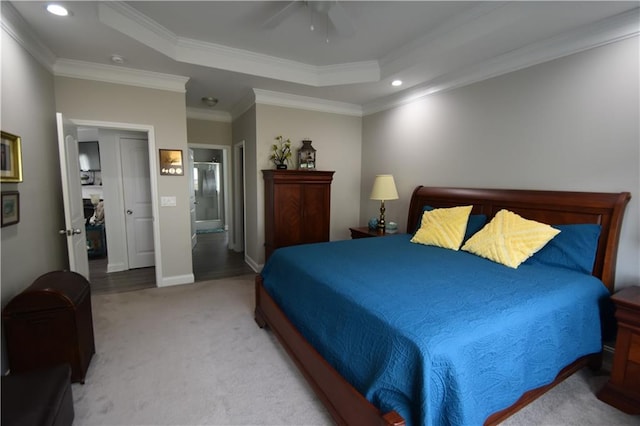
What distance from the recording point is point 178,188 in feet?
12.6

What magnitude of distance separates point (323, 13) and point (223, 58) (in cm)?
138

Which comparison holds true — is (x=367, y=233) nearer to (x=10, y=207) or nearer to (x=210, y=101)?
(x=210, y=101)

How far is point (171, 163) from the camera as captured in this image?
378 centimetres

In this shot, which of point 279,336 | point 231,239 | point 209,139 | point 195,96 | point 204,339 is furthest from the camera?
point 231,239

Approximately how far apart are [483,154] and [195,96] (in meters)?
3.93

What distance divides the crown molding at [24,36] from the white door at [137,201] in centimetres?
159

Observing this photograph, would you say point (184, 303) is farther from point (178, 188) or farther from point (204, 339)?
point (178, 188)

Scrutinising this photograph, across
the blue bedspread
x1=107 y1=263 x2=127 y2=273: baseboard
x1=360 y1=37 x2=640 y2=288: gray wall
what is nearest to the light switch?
x1=107 y1=263 x2=127 y2=273: baseboard

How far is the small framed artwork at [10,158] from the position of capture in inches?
77.8

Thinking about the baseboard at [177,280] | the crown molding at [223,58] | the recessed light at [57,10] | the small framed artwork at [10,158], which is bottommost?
the baseboard at [177,280]

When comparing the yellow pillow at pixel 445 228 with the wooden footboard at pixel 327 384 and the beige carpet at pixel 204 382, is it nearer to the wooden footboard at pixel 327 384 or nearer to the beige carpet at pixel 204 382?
the beige carpet at pixel 204 382

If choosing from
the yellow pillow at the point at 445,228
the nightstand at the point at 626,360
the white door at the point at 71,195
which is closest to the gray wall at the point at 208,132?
the white door at the point at 71,195

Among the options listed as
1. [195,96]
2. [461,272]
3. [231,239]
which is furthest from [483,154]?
[231,239]

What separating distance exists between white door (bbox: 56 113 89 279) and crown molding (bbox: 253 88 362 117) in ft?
7.11
